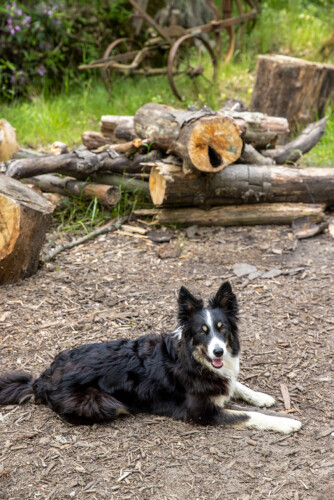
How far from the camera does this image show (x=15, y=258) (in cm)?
506

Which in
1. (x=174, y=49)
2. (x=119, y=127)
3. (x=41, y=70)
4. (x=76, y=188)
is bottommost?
(x=76, y=188)

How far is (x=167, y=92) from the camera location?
387 inches

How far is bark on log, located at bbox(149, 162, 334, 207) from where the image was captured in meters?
5.91

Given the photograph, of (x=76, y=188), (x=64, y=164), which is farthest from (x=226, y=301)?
(x=76, y=188)

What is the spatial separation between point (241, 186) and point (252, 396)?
294 centimetres

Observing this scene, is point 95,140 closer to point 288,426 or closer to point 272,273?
point 272,273

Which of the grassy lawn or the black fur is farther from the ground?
the grassy lawn

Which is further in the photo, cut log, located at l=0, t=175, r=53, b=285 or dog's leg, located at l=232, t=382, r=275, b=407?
cut log, located at l=0, t=175, r=53, b=285

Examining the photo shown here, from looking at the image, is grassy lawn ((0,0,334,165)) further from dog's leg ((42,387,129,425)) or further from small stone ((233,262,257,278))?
dog's leg ((42,387,129,425))

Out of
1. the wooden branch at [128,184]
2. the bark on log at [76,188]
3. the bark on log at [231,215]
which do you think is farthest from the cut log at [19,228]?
the bark on log at [231,215]

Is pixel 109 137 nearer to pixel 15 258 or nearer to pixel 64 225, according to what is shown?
pixel 64 225

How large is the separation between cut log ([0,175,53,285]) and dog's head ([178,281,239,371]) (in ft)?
7.14

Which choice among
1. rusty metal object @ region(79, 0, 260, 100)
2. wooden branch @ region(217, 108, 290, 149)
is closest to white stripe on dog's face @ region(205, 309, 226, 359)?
wooden branch @ region(217, 108, 290, 149)

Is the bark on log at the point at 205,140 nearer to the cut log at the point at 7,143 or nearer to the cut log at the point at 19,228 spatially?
the cut log at the point at 19,228
